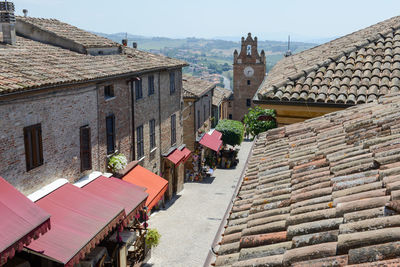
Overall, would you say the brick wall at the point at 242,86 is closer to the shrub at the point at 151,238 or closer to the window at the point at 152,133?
the window at the point at 152,133

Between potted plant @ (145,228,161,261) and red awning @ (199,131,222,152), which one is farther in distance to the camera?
red awning @ (199,131,222,152)

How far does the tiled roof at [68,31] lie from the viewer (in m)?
18.2

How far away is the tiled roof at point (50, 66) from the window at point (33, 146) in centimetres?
137

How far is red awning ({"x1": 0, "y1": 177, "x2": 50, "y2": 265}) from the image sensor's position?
27.9 feet

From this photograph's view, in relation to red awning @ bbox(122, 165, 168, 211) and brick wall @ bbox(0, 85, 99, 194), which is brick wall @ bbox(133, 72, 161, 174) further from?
brick wall @ bbox(0, 85, 99, 194)

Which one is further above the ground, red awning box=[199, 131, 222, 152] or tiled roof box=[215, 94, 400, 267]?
tiled roof box=[215, 94, 400, 267]

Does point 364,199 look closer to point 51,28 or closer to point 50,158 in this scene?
point 50,158

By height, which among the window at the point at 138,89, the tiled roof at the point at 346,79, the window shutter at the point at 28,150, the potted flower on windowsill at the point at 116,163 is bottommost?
the potted flower on windowsill at the point at 116,163

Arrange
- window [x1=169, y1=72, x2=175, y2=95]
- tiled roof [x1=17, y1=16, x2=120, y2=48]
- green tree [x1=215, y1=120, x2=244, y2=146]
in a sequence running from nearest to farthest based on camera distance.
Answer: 1. tiled roof [x1=17, y1=16, x2=120, y2=48]
2. window [x1=169, y1=72, x2=175, y2=95]
3. green tree [x1=215, y1=120, x2=244, y2=146]

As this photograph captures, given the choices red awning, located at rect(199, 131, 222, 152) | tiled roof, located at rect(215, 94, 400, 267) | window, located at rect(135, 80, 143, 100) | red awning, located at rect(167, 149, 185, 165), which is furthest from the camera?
red awning, located at rect(199, 131, 222, 152)

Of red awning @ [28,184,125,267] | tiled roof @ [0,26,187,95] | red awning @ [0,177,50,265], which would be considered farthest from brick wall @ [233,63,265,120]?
red awning @ [0,177,50,265]

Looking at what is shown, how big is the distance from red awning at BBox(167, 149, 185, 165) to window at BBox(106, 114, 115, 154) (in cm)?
726

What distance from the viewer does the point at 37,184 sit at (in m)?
12.7

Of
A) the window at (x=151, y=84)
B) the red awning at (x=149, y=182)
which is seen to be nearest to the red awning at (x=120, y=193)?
the red awning at (x=149, y=182)
